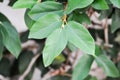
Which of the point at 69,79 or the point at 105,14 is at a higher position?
the point at 105,14

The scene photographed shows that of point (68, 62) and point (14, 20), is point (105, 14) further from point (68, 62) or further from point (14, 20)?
point (14, 20)

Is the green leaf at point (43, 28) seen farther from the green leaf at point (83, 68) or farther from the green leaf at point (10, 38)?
the green leaf at point (83, 68)

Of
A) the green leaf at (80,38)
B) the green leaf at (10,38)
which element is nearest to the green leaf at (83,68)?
the green leaf at (10,38)

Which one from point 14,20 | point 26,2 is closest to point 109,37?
point 14,20

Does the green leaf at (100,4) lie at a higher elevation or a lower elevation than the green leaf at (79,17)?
higher

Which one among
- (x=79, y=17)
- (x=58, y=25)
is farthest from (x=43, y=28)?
(x=79, y=17)

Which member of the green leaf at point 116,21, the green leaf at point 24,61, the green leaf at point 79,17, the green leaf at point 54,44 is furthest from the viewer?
the green leaf at point 24,61
